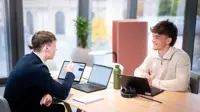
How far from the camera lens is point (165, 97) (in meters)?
2.06

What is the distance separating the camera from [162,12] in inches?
176

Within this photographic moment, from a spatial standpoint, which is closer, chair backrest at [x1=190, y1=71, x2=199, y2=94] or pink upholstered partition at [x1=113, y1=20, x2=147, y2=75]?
chair backrest at [x1=190, y1=71, x2=199, y2=94]

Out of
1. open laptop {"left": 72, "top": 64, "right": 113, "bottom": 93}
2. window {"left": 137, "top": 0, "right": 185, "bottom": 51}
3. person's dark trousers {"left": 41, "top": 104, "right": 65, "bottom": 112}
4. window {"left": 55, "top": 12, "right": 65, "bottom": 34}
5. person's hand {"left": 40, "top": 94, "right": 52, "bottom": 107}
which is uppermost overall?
window {"left": 137, "top": 0, "right": 185, "bottom": 51}

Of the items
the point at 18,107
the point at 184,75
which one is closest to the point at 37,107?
the point at 18,107

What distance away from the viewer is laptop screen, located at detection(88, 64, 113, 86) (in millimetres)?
2318

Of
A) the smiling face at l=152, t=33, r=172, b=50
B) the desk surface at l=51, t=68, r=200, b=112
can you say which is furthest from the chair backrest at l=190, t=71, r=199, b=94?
the smiling face at l=152, t=33, r=172, b=50

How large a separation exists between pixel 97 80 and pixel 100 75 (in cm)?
6

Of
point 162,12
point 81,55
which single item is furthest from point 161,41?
point 162,12

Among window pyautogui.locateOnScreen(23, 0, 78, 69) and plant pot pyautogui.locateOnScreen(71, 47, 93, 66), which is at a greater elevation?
window pyautogui.locateOnScreen(23, 0, 78, 69)

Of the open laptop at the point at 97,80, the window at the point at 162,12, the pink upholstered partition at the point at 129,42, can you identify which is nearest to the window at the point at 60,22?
the pink upholstered partition at the point at 129,42

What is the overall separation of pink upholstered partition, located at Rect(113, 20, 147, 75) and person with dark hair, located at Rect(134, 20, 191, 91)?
3.69ft

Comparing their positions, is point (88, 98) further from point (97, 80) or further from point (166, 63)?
point (166, 63)

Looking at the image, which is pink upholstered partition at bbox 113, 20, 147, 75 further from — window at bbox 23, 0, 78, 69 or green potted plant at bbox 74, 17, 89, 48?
window at bbox 23, 0, 78, 69

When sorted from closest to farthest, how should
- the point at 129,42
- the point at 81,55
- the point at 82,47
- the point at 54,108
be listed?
1. the point at 54,108
2. the point at 129,42
3. the point at 81,55
4. the point at 82,47
